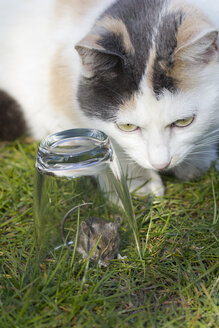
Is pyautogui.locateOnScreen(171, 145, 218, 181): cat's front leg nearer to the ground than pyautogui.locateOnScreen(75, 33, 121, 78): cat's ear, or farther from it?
nearer to the ground

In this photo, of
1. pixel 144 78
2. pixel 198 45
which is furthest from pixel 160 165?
pixel 198 45

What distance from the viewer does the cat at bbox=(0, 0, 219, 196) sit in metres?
1.44

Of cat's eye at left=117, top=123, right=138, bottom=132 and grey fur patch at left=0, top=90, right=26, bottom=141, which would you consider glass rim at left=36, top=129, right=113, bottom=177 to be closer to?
cat's eye at left=117, top=123, right=138, bottom=132

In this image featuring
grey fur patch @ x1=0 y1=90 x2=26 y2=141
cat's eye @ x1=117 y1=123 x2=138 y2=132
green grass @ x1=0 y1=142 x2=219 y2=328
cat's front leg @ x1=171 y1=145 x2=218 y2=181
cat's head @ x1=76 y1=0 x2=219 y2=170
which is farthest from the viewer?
grey fur patch @ x1=0 y1=90 x2=26 y2=141

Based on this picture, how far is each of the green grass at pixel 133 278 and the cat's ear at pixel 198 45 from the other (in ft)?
1.82

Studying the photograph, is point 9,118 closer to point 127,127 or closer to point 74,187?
point 127,127

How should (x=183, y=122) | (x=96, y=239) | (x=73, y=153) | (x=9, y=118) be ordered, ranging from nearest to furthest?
(x=73, y=153) → (x=96, y=239) → (x=183, y=122) → (x=9, y=118)

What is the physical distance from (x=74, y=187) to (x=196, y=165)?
768 millimetres

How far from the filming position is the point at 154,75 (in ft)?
4.72

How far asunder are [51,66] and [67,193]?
2.53 feet

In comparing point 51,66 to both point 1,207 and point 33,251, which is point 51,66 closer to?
point 1,207

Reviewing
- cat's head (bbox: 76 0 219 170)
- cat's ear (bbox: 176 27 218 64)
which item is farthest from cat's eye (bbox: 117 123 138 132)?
cat's ear (bbox: 176 27 218 64)

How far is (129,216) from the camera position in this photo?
149 centimetres

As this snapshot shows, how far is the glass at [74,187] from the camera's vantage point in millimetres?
1315
